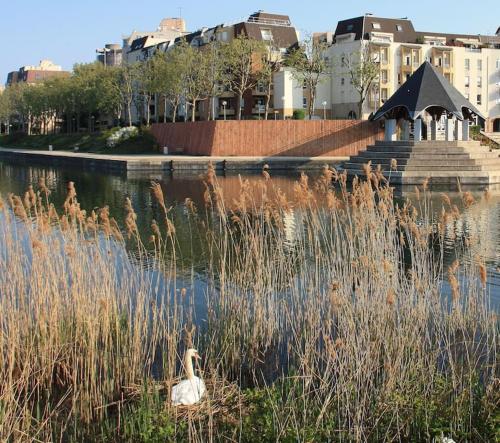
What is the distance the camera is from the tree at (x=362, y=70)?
133ft

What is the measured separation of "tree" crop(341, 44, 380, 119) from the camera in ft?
133

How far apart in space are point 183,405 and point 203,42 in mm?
51524

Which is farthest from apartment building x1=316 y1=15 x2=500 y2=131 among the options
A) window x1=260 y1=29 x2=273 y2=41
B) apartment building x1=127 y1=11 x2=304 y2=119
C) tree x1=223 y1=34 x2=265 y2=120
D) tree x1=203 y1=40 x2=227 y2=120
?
tree x1=203 y1=40 x2=227 y2=120

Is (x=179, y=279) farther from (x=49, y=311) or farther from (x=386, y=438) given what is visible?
(x=386, y=438)

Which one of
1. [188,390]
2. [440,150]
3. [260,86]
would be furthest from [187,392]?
[260,86]

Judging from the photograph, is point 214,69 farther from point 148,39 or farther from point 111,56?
point 111,56

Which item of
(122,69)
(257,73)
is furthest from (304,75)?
(122,69)

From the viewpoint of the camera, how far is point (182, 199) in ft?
63.7

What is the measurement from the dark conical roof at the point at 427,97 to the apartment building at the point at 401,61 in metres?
17.8

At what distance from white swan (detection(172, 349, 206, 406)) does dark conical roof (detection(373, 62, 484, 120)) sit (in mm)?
24029

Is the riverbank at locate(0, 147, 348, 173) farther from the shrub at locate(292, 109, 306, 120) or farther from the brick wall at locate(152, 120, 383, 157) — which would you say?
the shrub at locate(292, 109, 306, 120)

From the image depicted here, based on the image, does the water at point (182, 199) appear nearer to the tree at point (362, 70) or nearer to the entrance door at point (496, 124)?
the tree at point (362, 70)

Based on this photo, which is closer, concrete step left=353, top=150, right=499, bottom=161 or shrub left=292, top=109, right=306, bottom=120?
concrete step left=353, top=150, right=499, bottom=161

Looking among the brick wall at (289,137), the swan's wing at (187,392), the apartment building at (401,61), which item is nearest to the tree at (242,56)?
the brick wall at (289,137)
